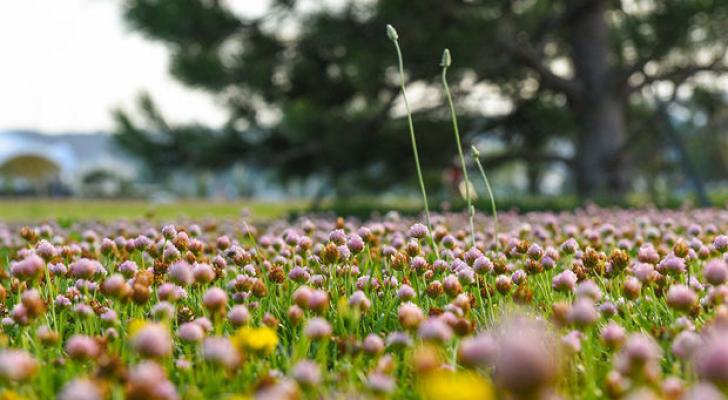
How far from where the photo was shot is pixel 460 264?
2129 mm

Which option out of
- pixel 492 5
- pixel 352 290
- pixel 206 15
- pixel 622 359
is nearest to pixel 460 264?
pixel 352 290

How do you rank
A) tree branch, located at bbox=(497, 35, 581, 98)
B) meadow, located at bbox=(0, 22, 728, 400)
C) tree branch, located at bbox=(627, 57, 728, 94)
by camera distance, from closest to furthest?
1. meadow, located at bbox=(0, 22, 728, 400)
2. tree branch, located at bbox=(497, 35, 581, 98)
3. tree branch, located at bbox=(627, 57, 728, 94)

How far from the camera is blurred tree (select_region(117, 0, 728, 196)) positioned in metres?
9.40

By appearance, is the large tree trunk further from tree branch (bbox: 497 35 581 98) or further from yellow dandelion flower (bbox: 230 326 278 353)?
yellow dandelion flower (bbox: 230 326 278 353)

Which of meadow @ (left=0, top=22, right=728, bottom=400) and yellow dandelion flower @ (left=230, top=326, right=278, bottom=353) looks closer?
meadow @ (left=0, top=22, right=728, bottom=400)

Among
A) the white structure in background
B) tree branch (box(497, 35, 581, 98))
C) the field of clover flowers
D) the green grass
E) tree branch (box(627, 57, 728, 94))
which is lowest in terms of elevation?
the field of clover flowers

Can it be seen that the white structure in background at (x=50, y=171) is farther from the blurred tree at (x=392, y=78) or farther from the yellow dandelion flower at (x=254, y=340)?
the yellow dandelion flower at (x=254, y=340)

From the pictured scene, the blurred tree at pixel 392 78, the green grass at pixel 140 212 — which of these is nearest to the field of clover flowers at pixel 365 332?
the green grass at pixel 140 212

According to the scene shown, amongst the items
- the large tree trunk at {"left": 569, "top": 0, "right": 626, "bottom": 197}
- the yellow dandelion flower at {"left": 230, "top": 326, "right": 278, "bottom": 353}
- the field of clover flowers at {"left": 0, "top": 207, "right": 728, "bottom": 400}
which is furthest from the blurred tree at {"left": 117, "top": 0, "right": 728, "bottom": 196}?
the yellow dandelion flower at {"left": 230, "top": 326, "right": 278, "bottom": 353}

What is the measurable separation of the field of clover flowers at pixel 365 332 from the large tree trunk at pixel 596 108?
8845mm

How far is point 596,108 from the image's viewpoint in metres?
11.3

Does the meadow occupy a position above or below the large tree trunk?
below

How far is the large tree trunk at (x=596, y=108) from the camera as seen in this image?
36.7 feet

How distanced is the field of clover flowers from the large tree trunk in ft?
29.0
